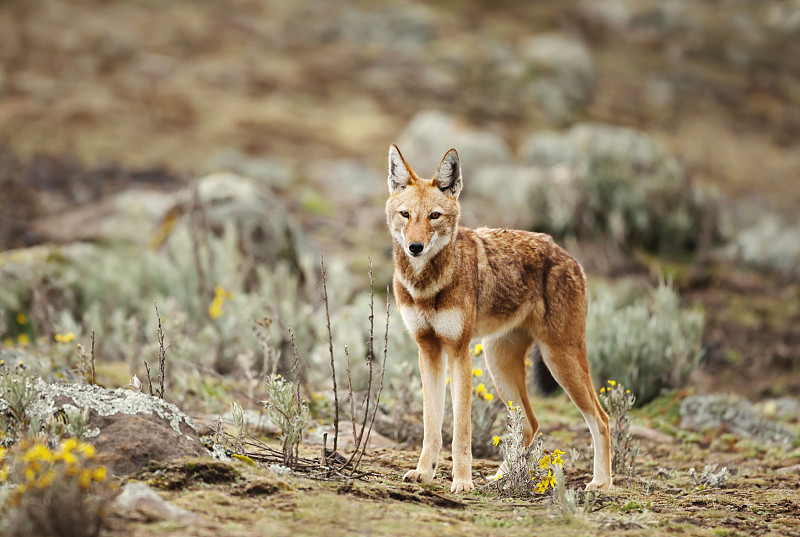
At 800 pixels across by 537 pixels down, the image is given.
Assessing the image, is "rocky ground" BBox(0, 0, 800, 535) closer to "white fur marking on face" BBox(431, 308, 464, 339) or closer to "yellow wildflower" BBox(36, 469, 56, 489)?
"yellow wildflower" BBox(36, 469, 56, 489)

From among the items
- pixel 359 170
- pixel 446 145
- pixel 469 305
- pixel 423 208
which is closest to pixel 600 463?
pixel 469 305

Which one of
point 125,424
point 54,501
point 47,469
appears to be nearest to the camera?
point 54,501

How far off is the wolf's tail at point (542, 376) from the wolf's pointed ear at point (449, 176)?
1.36m

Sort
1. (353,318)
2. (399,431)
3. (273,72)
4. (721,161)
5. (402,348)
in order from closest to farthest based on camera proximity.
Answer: (399,431)
(402,348)
(353,318)
(721,161)
(273,72)

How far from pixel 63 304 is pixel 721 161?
19604 mm

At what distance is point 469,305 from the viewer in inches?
184

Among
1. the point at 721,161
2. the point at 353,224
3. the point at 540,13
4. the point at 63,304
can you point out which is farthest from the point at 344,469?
the point at 540,13

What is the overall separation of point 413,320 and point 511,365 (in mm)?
1098

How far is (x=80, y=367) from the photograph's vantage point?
5418 mm

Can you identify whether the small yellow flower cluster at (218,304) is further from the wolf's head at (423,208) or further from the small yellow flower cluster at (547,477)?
the small yellow flower cluster at (547,477)

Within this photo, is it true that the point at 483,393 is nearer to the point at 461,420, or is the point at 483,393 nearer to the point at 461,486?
the point at 461,420

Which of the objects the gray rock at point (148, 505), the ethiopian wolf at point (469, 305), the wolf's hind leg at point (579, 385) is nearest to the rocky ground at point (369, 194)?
the gray rock at point (148, 505)

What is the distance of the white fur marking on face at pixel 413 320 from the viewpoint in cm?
464

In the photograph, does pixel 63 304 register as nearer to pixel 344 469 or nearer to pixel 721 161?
pixel 344 469
